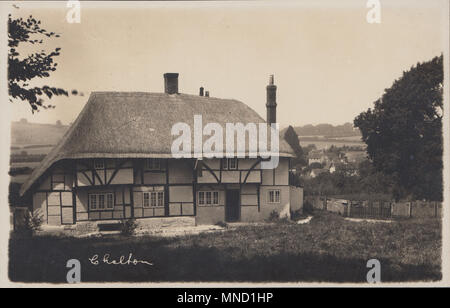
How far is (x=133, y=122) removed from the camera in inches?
732

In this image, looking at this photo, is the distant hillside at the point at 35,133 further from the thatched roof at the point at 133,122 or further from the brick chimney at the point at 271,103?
the brick chimney at the point at 271,103

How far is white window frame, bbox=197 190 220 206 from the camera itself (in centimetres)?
1898

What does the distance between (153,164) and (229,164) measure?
302cm

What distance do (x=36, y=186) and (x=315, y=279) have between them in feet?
33.2

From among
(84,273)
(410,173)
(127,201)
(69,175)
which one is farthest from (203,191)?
(410,173)

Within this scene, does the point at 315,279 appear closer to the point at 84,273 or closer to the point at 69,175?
the point at 84,273

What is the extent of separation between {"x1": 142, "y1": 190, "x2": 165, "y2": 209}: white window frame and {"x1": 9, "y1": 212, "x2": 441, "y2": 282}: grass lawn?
7.21ft

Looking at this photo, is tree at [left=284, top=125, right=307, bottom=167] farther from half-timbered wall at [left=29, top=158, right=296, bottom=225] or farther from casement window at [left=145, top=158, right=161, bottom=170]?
casement window at [left=145, top=158, right=161, bottom=170]

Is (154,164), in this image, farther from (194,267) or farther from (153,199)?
(194,267)

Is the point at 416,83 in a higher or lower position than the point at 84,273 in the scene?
higher

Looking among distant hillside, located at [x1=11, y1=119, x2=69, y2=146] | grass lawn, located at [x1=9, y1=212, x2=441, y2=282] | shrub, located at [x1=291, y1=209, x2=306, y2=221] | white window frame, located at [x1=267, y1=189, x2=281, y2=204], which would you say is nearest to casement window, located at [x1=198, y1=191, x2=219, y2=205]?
white window frame, located at [x1=267, y1=189, x2=281, y2=204]

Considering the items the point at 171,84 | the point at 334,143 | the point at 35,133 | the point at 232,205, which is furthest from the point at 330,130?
the point at 35,133

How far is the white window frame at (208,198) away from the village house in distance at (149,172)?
0.04 metres

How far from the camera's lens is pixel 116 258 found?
14.4m
